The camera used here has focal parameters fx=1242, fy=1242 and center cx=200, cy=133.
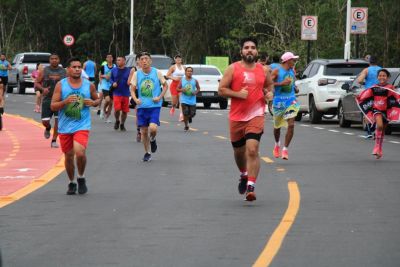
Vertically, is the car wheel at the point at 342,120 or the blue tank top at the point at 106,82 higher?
the blue tank top at the point at 106,82

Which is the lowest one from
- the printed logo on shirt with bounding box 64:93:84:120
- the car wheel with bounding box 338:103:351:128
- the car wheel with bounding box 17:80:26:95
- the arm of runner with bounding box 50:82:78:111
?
the car wheel with bounding box 17:80:26:95

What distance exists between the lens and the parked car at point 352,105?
A: 28.2 metres

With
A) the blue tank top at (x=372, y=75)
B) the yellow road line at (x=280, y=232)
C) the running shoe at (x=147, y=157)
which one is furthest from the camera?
the blue tank top at (x=372, y=75)

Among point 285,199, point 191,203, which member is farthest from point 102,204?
point 285,199

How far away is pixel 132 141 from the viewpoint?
2498 cm

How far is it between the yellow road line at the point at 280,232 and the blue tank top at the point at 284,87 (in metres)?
4.81

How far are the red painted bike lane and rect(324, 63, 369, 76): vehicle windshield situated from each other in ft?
25.0

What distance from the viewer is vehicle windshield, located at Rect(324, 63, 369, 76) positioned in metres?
32.0

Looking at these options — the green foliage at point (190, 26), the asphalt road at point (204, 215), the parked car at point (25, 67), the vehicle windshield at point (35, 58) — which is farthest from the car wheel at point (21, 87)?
the asphalt road at point (204, 215)

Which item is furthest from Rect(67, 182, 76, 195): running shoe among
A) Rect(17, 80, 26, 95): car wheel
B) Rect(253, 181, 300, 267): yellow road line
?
Rect(17, 80, 26, 95): car wheel

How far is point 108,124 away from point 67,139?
1747cm

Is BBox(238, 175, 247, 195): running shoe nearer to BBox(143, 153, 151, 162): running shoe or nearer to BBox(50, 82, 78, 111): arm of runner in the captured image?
BBox(50, 82, 78, 111): arm of runner

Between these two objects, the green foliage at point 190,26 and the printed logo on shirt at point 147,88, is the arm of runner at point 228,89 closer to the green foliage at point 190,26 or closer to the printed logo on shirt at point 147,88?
the printed logo on shirt at point 147,88

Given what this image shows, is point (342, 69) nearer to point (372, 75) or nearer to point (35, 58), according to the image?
point (372, 75)
